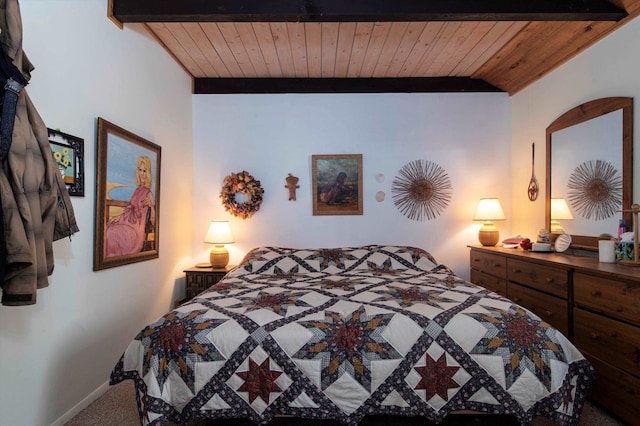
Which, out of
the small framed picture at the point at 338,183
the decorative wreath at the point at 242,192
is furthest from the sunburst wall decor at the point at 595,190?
the decorative wreath at the point at 242,192

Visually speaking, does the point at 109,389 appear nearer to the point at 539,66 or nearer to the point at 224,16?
the point at 224,16

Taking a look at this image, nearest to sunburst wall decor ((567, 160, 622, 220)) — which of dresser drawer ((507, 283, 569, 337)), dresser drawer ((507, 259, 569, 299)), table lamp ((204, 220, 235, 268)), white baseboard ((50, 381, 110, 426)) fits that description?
dresser drawer ((507, 259, 569, 299))

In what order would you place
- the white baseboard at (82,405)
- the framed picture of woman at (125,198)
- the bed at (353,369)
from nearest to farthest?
the bed at (353,369)
the white baseboard at (82,405)
the framed picture of woman at (125,198)

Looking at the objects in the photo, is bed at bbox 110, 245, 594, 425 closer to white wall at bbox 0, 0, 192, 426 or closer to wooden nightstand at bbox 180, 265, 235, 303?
white wall at bbox 0, 0, 192, 426

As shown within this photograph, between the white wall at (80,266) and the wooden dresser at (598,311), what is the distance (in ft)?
9.24

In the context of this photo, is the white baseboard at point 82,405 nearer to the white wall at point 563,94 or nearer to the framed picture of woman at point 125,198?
the framed picture of woman at point 125,198

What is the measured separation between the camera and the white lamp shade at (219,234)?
3.12 metres

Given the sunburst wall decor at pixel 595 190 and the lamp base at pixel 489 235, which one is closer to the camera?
the sunburst wall decor at pixel 595 190

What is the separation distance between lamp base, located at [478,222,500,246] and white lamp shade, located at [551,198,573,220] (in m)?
0.50

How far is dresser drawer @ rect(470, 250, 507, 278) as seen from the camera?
2.74m

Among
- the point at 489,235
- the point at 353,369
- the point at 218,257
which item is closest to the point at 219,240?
the point at 218,257

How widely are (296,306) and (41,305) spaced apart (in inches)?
48.4

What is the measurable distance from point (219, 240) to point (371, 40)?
85.1 inches

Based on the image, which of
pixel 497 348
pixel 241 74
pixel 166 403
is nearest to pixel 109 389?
pixel 166 403
